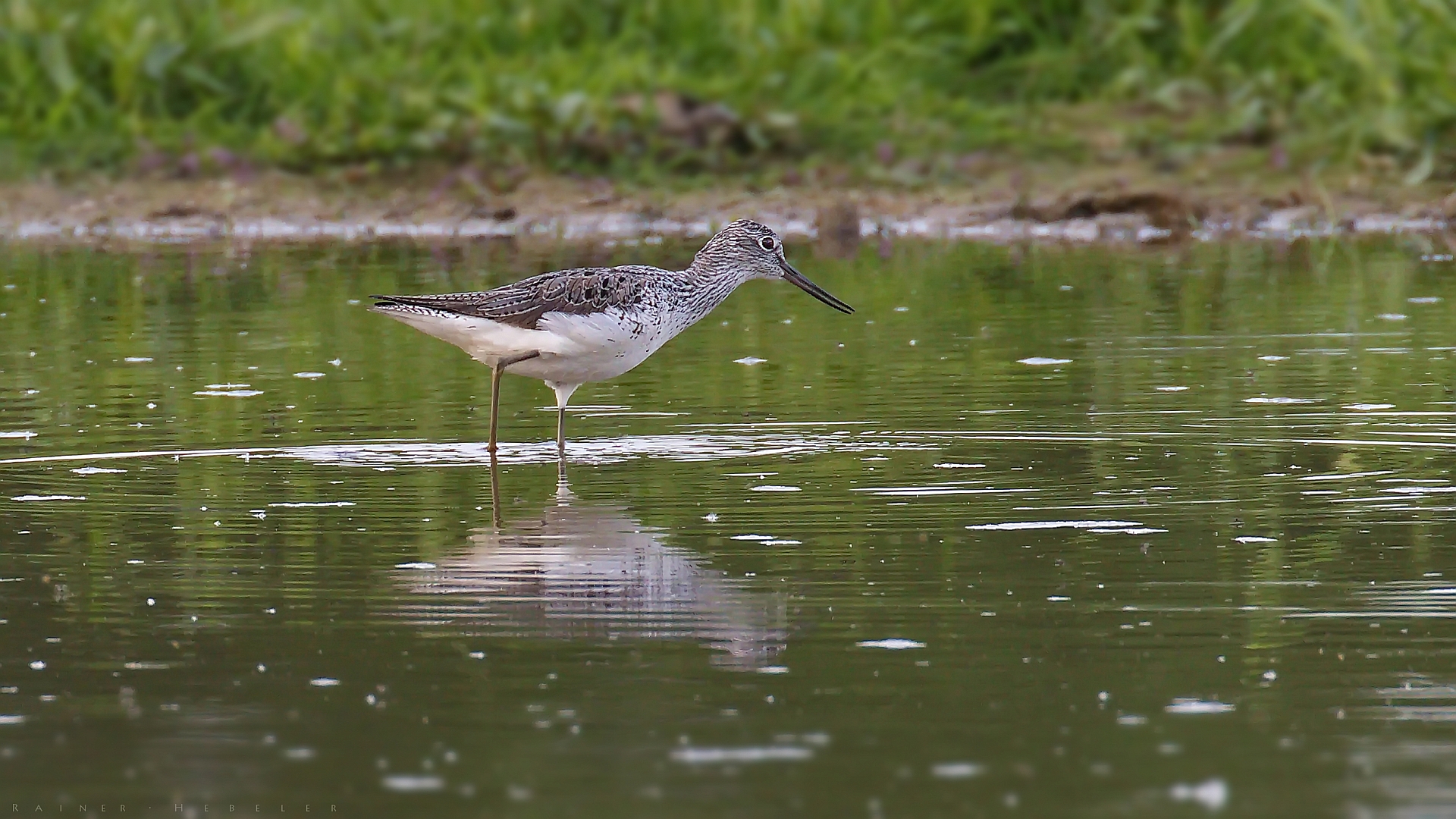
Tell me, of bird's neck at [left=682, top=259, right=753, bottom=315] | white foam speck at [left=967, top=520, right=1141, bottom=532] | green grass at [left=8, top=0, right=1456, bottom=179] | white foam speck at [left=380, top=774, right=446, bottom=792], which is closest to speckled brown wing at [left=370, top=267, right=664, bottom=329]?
bird's neck at [left=682, top=259, right=753, bottom=315]

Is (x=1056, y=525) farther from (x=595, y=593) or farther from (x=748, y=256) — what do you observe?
(x=748, y=256)

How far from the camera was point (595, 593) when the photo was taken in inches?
288

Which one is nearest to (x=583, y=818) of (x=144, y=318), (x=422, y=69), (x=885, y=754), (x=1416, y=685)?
(x=885, y=754)

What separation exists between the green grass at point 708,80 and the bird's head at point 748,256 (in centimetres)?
942

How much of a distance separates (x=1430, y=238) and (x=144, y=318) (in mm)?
9812

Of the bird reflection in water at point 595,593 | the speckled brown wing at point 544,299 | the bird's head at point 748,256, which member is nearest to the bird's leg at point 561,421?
the speckled brown wing at point 544,299

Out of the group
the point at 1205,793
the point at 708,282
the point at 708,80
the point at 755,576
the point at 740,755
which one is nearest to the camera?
the point at 1205,793

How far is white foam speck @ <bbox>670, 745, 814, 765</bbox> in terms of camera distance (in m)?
5.45

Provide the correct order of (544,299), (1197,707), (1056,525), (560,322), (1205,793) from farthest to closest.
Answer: (544,299), (560,322), (1056,525), (1197,707), (1205,793)

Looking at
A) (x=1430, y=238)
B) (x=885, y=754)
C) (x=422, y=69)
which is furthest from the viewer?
(x=422, y=69)

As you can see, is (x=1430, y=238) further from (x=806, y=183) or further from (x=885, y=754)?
(x=885, y=754)

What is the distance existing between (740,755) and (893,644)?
1.10 metres

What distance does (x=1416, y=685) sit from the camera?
595 centimetres

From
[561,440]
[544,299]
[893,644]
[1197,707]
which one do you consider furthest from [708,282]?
[1197,707]
